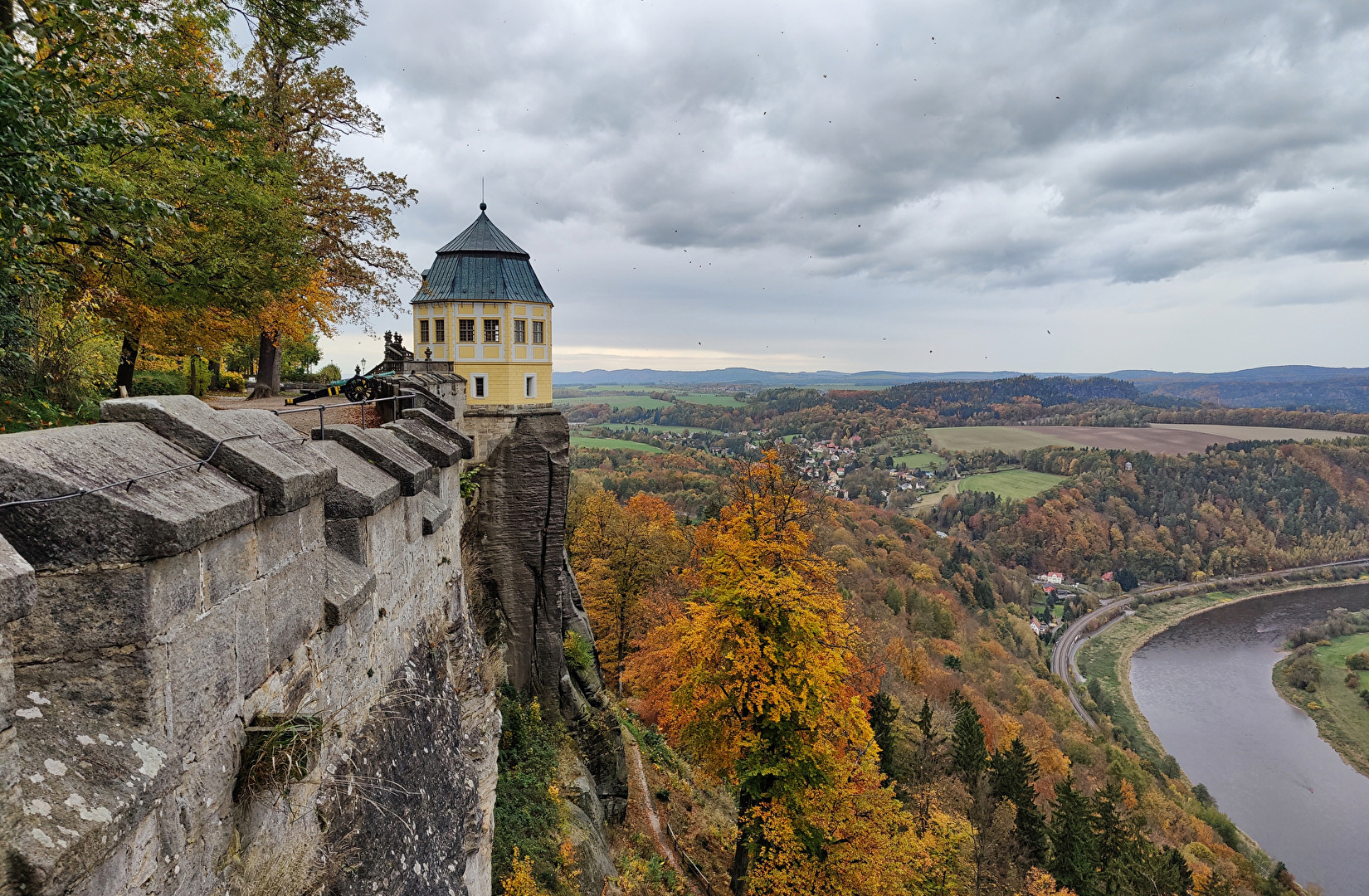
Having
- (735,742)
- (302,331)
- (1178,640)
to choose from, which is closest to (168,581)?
(735,742)

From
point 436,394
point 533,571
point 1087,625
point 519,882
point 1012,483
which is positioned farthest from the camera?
point 1012,483

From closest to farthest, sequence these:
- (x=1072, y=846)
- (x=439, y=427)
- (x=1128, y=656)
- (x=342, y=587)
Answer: (x=342, y=587) < (x=439, y=427) < (x=1072, y=846) < (x=1128, y=656)

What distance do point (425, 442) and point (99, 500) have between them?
3.43m

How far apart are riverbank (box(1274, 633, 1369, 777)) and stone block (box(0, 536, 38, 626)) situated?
85747 mm

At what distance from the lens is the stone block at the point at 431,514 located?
5.40 m

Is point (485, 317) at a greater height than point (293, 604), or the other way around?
point (485, 317)

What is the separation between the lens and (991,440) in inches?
7131

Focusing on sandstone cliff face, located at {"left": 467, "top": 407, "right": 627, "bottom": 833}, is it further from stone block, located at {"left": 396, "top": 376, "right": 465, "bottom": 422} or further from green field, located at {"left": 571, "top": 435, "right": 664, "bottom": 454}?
green field, located at {"left": 571, "top": 435, "right": 664, "bottom": 454}

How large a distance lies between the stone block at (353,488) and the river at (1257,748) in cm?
6077

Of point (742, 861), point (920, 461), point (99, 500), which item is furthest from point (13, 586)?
point (920, 461)

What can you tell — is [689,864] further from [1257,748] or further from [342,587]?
[1257,748]

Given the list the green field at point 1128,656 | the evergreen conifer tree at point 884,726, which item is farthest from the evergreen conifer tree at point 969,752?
the green field at point 1128,656

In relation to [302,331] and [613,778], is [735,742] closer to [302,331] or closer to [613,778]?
[613,778]

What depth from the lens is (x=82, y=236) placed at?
5.65 metres
